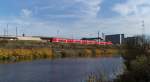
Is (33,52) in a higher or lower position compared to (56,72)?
higher

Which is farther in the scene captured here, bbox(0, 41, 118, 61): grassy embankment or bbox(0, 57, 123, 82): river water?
bbox(0, 41, 118, 61): grassy embankment

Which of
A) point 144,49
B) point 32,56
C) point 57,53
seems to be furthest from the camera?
point 57,53

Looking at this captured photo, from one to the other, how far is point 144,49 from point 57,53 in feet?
238

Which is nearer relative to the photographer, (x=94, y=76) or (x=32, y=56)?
(x=94, y=76)

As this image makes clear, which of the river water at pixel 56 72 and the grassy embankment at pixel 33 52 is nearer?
the river water at pixel 56 72

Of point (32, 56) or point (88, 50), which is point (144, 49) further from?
point (88, 50)

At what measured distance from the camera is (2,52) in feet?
278

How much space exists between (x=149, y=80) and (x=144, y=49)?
30.6ft

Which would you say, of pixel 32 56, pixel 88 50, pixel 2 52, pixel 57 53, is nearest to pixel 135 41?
pixel 2 52

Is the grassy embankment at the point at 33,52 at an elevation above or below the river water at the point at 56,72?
above

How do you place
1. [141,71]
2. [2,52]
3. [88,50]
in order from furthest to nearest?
[88,50]
[2,52]
[141,71]

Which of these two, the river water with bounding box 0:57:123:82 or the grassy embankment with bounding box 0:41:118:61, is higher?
the grassy embankment with bounding box 0:41:118:61

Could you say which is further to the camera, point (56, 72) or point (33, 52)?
point (33, 52)

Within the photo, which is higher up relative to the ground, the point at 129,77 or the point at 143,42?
the point at 143,42
